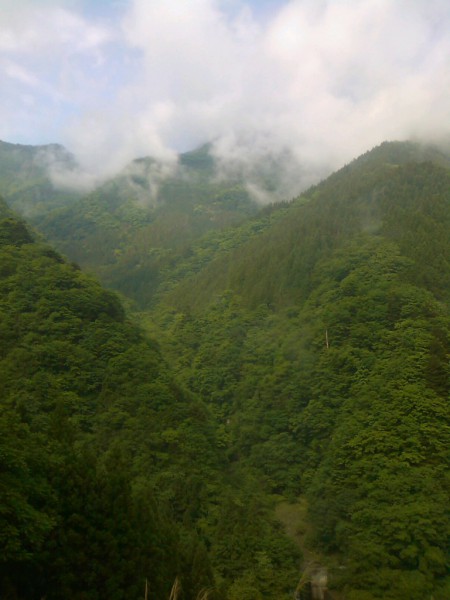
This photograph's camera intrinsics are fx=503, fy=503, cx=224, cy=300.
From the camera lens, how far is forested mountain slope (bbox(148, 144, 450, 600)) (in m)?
37.7

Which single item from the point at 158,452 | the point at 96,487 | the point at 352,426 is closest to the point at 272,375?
the point at 352,426

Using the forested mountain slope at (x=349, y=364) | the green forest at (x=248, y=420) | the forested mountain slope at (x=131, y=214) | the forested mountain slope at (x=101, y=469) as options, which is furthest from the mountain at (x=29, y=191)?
the forested mountain slope at (x=101, y=469)

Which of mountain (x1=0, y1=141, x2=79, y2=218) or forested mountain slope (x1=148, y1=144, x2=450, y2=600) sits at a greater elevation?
mountain (x1=0, y1=141, x2=79, y2=218)

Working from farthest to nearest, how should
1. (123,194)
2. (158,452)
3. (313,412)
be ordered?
(123,194) < (313,412) < (158,452)

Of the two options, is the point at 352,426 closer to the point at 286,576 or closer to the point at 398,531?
the point at 398,531

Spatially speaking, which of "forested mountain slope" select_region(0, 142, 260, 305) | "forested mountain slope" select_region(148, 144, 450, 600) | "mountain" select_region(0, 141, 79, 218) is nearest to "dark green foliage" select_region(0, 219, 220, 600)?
"forested mountain slope" select_region(148, 144, 450, 600)

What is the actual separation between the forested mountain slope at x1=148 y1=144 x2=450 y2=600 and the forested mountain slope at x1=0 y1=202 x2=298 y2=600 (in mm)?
6179

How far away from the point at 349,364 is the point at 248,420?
44.6 feet

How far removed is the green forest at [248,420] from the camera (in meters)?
21.7

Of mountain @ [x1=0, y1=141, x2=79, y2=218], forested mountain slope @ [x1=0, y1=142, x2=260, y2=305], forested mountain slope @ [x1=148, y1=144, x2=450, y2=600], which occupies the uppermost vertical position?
mountain @ [x1=0, y1=141, x2=79, y2=218]

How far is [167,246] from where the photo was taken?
135 meters

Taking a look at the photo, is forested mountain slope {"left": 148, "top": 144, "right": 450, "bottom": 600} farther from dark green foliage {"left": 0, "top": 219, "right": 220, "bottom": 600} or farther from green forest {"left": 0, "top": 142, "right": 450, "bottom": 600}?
dark green foliage {"left": 0, "top": 219, "right": 220, "bottom": 600}

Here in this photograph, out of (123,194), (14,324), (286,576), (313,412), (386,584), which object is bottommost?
(386,584)

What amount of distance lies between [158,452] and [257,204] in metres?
147
